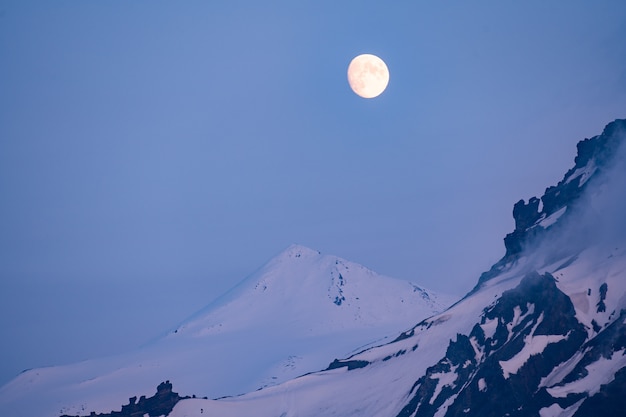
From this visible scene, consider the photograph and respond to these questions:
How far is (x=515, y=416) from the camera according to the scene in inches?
7717

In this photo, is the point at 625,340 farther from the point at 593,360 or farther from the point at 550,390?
the point at 550,390

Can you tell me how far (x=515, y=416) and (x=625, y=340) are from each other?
31737 millimetres

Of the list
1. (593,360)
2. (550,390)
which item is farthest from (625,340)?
(550,390)

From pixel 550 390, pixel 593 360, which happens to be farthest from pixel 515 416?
pixel 593 360

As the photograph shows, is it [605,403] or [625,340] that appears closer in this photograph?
[605,403]

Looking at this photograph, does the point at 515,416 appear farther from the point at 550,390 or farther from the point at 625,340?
the point at 625,340

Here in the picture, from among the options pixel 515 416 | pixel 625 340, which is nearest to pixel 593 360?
pixel 625 340

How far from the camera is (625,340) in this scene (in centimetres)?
19612

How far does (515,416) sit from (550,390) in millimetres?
10456

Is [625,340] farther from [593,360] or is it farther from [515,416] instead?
[515,416]

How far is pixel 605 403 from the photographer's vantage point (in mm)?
179000

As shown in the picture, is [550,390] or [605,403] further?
[550,390]

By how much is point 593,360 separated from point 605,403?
20241 millimetres

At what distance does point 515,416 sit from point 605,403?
24.0m
